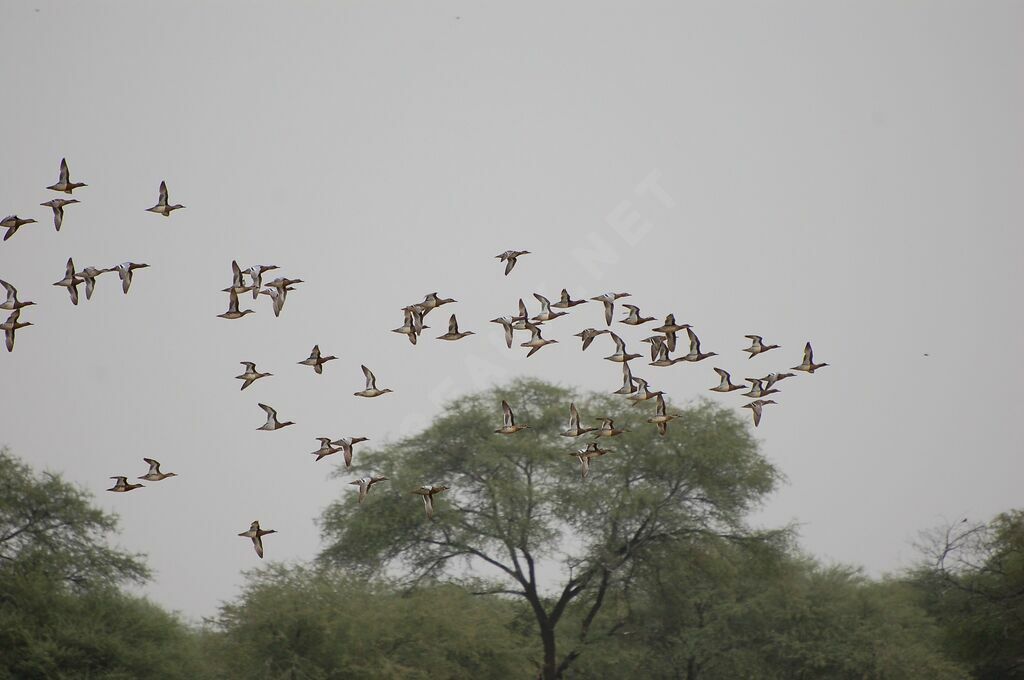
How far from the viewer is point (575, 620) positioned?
2136 inches

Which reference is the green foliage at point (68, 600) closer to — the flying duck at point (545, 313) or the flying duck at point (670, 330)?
the flying duck at point (545, 313)

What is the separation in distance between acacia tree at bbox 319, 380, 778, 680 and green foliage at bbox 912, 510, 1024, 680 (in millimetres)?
8790

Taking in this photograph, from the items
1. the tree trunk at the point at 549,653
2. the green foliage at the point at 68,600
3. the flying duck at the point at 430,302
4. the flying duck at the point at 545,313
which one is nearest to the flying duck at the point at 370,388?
the flying duck at the point at 430,302

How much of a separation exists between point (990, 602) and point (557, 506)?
1704 cm

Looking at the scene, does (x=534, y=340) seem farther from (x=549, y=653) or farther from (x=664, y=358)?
(x=549, y=653)

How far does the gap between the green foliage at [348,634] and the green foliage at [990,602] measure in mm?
17929

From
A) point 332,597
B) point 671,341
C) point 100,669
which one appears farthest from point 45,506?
point 671,341

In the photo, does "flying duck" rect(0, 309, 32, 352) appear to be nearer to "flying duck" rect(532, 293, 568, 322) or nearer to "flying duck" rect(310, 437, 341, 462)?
"flying duck" rect(310, 437, 341, 462)

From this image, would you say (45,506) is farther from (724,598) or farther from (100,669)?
(724,598)

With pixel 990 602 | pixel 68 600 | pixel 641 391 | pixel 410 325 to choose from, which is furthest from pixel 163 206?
pixel 990 602

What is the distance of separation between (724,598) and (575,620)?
6.33m

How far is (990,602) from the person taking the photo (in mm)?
49250

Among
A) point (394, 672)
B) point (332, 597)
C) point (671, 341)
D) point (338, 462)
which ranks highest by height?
point (338, 462)

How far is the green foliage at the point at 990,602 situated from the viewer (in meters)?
48.4
